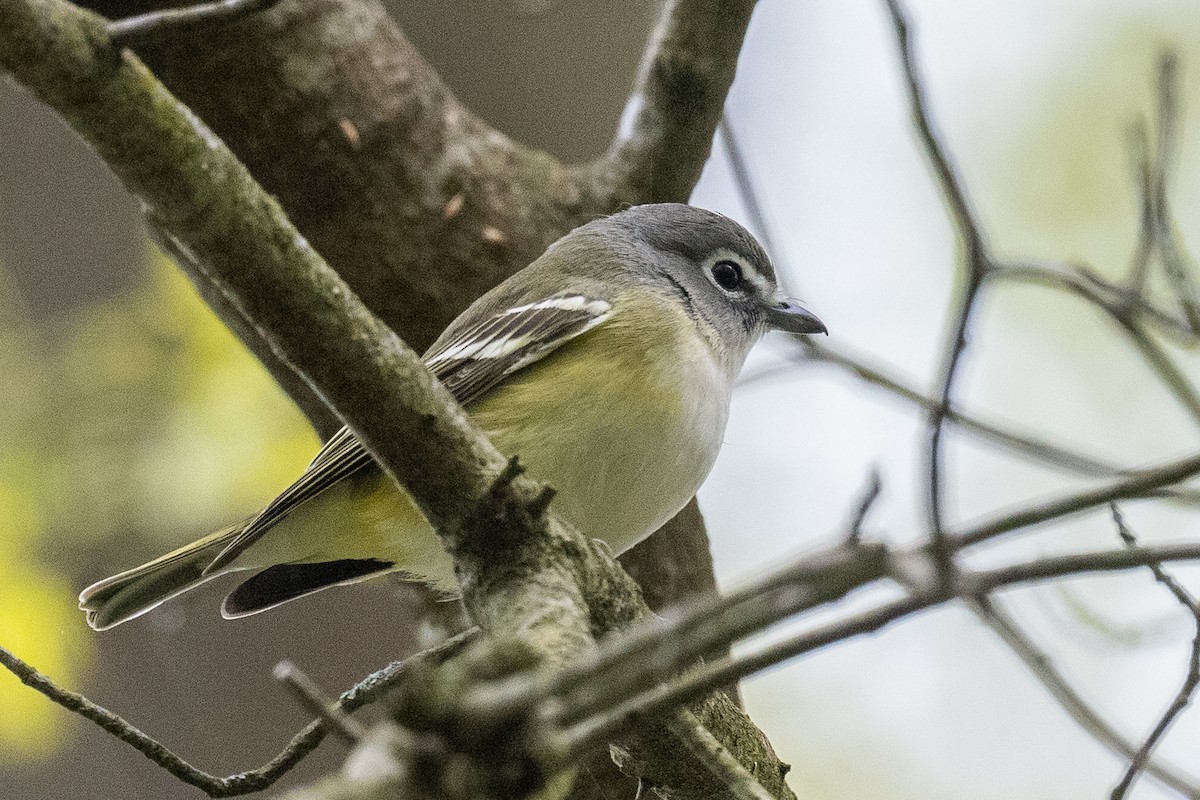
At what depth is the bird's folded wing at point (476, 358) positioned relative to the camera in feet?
9.43

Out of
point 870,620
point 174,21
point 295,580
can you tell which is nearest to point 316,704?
point 870,620

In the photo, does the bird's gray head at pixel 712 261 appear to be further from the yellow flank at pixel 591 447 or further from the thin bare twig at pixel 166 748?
the thin bare twig at pixel 166 748

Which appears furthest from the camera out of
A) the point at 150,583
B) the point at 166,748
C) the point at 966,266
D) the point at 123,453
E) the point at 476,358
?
the point at 123,453

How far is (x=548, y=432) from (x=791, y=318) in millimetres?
1175

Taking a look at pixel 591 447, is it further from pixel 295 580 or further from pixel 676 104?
pixel 676 104

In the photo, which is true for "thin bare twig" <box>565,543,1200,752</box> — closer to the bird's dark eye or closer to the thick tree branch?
the thick tree branch

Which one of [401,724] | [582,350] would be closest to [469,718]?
[401,724]

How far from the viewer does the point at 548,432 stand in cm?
290

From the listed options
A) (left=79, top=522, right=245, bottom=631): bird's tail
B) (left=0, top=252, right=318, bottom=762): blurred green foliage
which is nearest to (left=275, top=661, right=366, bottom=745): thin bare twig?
(left=79, top=522, right=245, bottom=631): bird's tail

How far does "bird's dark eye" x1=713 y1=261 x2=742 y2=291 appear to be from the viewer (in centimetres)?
377

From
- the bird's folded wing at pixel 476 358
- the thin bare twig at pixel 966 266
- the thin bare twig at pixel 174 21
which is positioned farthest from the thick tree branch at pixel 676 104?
the thin bare twig at pixel 174 21

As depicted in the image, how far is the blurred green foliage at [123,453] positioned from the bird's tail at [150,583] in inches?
24.8

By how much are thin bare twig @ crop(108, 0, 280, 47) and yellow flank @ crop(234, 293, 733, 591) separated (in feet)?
4.49

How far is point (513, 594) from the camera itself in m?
1.88
